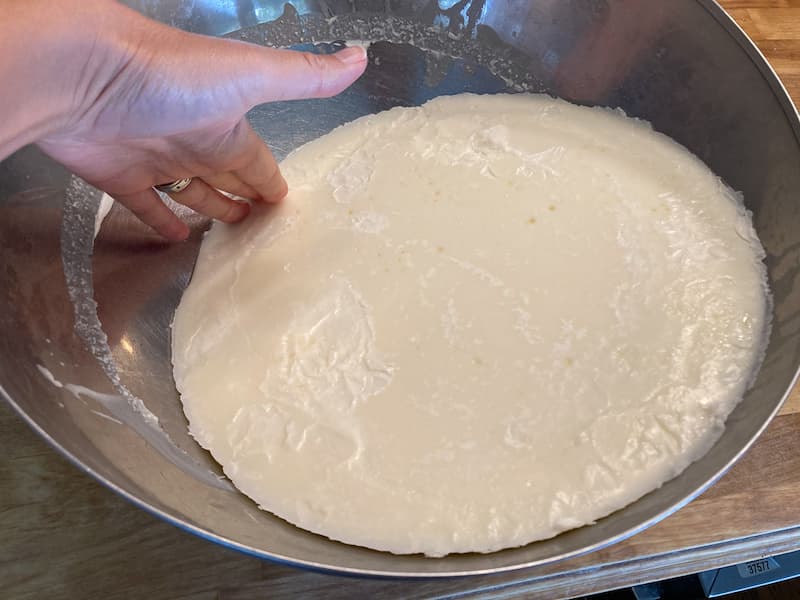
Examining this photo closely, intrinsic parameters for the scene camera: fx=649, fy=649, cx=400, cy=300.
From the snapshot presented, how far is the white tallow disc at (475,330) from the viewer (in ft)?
2.56

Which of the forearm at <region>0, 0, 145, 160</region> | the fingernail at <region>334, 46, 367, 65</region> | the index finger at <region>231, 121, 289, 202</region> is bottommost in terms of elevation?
the index finger at <region>231, 121, 289, 202</region>

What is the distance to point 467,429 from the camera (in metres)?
0.82

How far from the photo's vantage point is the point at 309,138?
1178mm

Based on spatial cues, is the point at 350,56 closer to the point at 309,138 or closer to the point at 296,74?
the point at 296,74

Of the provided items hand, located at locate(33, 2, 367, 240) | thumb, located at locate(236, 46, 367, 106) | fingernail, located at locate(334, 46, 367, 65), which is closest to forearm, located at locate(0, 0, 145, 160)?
hand, located at locate(33, 2, 367, 240)

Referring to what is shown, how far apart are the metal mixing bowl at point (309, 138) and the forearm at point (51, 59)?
0.19 metres

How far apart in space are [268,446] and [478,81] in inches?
29.6

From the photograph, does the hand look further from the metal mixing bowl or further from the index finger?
the metal mixing bowl

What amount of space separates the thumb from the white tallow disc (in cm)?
23

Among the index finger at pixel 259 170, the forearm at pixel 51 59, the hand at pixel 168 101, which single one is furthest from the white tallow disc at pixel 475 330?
the forearm at pixel 51 59

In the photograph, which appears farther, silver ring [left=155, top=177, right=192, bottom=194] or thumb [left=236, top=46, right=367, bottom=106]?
silver ring [left=155, top=177, right=192, bottom=194]

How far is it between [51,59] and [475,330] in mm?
595

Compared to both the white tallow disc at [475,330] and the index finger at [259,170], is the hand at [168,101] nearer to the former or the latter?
the index finger at [259,170]

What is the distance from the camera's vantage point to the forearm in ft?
2.15
